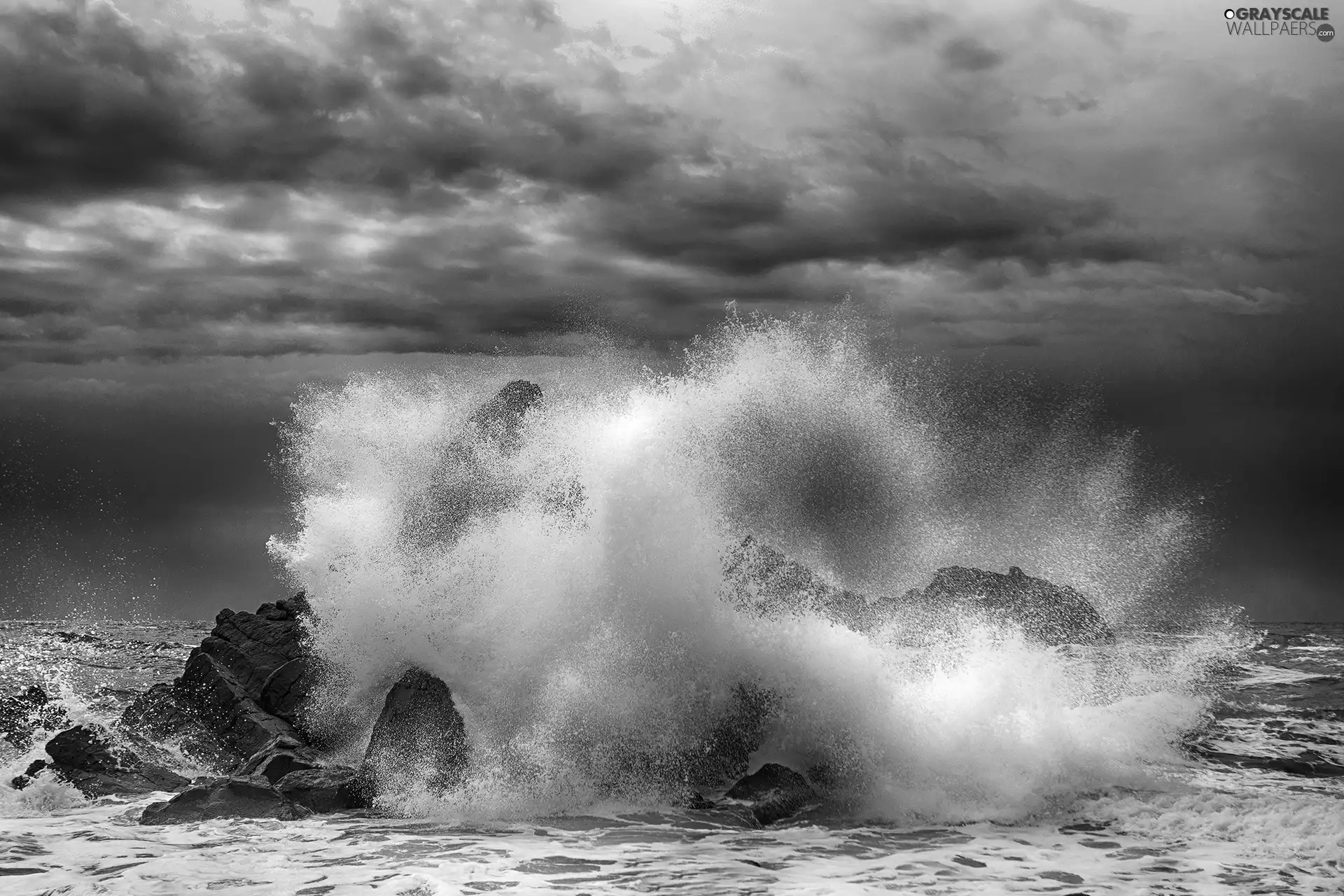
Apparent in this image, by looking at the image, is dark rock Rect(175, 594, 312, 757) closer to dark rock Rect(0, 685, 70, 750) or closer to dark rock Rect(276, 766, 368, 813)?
dark rock Rect(0, 685, 70, 750)

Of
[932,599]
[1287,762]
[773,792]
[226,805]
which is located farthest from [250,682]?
[932,599]

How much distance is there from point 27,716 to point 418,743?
746 centimetres

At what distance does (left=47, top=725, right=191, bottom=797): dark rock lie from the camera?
12.1 metres

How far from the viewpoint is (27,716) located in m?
14.8

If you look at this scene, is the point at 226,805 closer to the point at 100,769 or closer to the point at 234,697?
the point at 100,769

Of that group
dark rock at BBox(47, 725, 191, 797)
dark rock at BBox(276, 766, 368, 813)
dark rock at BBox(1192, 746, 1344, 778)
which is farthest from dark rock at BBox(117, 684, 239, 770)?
dark rock at BBox(1192, 746, 1344, 778)

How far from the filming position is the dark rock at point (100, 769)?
12.1m

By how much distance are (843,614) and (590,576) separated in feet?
14.4

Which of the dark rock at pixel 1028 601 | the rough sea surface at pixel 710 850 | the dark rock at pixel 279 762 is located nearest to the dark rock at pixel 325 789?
the dark rock at pixel 279 762

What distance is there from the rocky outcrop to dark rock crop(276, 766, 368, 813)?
4882 millimetres

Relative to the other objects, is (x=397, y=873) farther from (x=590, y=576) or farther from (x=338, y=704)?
(x=338, y=704)

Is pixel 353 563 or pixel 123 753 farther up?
pixel 353 563

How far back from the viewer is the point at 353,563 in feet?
48.9

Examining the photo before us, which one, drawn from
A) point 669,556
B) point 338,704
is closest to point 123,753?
point 338,704
